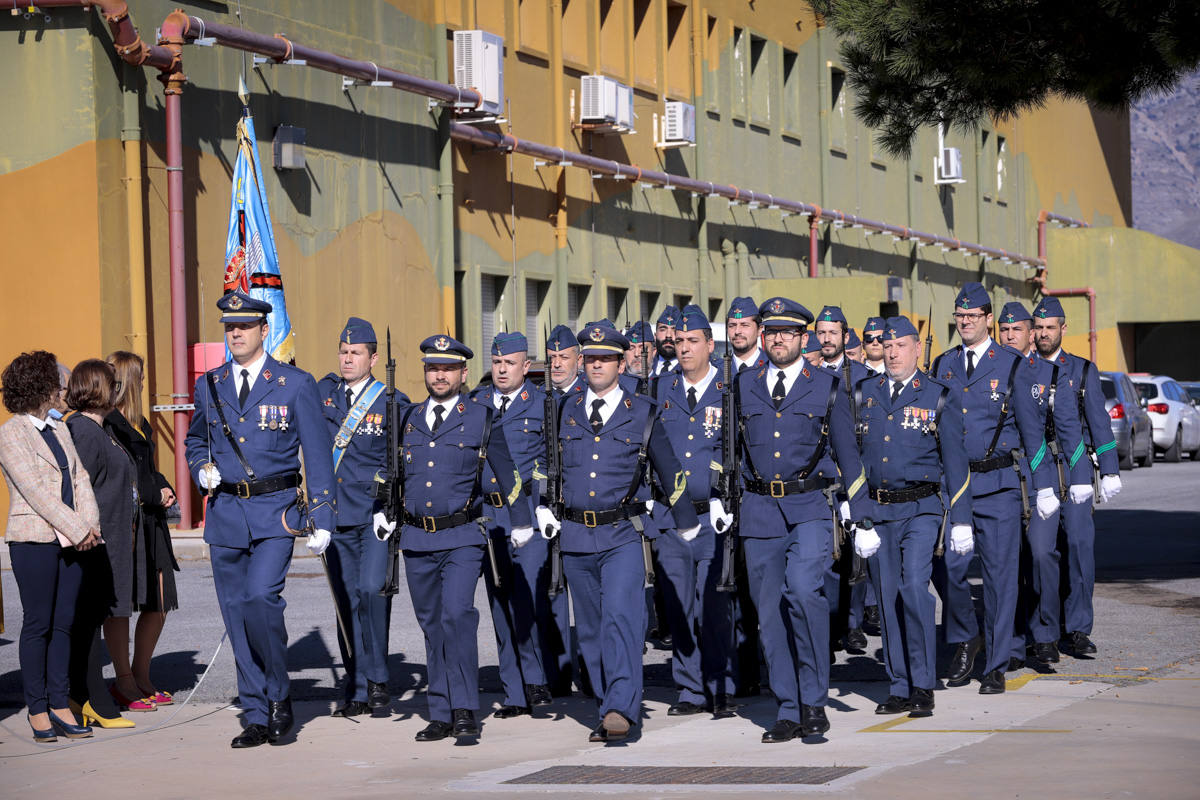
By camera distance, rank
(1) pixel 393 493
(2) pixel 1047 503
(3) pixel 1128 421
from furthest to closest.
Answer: (3) pixel 1128 421
(2) pixel 1047 503
(1) pixel 393 493

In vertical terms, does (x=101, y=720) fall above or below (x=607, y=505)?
below

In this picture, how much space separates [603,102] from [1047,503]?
665 inches

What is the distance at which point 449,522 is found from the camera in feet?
30.8

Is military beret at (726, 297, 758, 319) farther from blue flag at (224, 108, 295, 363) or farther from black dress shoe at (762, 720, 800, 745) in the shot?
blue flag at (224, 108, 295, 363)

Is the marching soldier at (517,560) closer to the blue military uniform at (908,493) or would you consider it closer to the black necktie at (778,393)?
the black necktie at (778,393)

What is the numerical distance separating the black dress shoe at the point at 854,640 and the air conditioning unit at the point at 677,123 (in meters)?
18.3

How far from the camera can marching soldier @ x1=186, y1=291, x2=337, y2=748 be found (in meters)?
9.12

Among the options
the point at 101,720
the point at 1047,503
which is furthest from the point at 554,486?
the point at 1047,503

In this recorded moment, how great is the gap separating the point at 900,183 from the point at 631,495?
32.2 metres

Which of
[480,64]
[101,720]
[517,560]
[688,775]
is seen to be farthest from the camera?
[480,64]

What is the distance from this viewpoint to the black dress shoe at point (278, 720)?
9.09 m

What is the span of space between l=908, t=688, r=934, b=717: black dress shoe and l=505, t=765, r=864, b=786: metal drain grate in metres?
1.49

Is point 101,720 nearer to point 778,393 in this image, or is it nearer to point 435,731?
point 435,731

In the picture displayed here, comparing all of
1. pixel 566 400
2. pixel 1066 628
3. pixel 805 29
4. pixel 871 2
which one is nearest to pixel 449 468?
pixel 566 400
